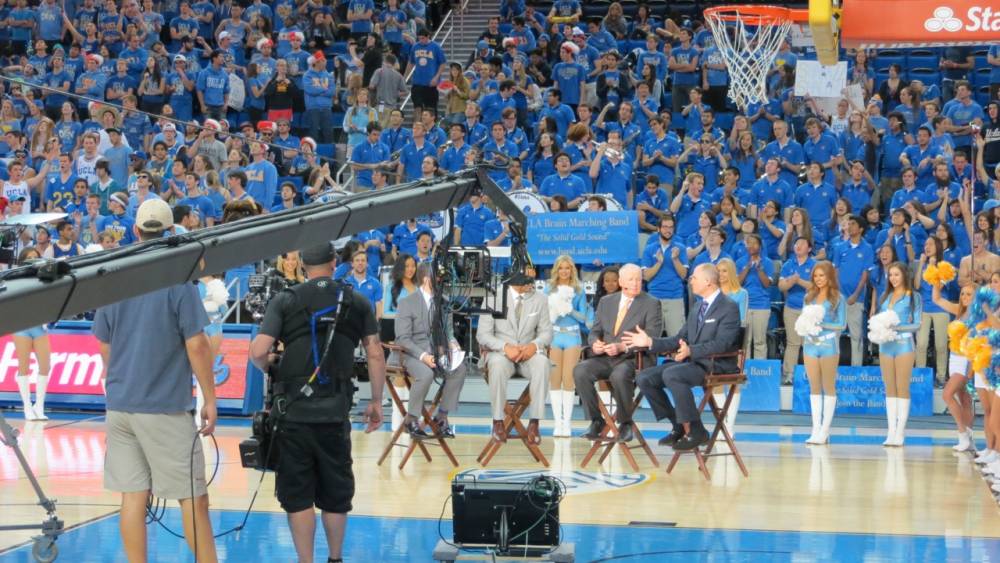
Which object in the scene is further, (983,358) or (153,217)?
(983,358)

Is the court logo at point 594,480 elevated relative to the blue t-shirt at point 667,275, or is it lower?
lower

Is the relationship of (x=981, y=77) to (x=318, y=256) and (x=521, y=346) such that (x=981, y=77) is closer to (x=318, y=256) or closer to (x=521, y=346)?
(x=521, y=346)

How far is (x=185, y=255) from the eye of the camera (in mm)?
4688

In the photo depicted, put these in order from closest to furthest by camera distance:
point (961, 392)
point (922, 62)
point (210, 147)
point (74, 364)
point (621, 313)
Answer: point (621, 313)
point (961, 392)
point (74, 364)
point (210, 147)
point (922, 62)

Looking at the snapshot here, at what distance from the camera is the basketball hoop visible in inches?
634

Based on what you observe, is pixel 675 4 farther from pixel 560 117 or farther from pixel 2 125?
pixel 2 125

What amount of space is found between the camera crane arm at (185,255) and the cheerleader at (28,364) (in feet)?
29.7

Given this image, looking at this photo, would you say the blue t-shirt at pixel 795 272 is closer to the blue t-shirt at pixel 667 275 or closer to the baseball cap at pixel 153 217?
the blue t-shirt at pixel 667 275

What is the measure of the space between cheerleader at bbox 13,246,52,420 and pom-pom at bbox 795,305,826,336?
8110mm

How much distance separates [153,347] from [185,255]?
2056mm

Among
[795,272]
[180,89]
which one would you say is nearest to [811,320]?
[795,272]

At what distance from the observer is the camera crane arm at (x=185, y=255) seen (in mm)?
4012

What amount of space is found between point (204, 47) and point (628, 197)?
Answer: 9679mm

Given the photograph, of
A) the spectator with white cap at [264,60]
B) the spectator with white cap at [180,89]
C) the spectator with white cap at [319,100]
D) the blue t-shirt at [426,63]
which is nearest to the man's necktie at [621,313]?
the spectator with white cap at [319,100]
